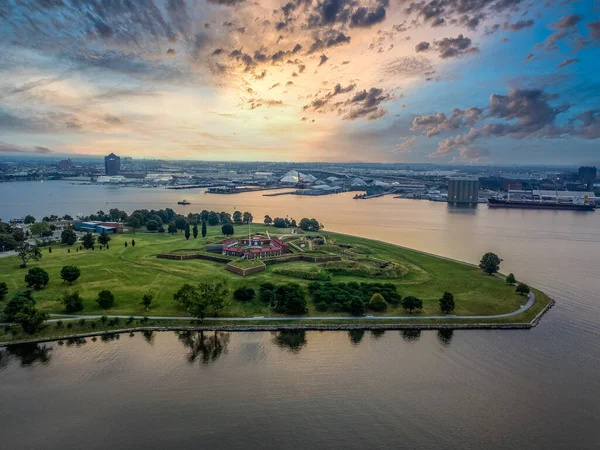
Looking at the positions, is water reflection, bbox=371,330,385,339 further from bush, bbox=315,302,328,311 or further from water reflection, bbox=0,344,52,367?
water reflection, bbox=0,344,52,367

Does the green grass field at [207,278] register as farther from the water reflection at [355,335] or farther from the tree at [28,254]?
the water reflection at [355,335]

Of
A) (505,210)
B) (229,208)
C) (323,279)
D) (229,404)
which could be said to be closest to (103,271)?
(323,279)

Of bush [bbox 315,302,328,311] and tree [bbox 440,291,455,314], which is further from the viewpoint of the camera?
bush [bbox 315,302,328,311]

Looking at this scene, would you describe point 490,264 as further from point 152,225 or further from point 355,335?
point 152,225

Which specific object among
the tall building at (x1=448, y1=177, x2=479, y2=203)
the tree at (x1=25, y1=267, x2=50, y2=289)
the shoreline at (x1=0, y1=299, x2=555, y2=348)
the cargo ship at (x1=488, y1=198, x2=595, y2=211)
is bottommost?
the shoreline at (x1=0, y1=299, x2=555, y2=348)

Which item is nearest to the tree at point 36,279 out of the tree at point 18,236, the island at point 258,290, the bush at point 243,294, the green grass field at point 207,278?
the island at point 258,290

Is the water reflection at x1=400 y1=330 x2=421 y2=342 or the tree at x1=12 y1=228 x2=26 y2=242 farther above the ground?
the tree at x1=12 y1=228 x2=26 y2=242

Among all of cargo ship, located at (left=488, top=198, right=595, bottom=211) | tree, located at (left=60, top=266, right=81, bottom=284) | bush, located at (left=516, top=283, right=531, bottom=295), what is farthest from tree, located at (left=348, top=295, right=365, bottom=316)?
cargo ship, located at (left=488, top=198, right=595, bottom=211)
